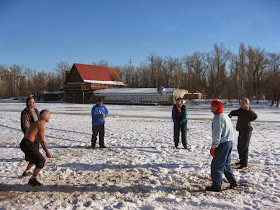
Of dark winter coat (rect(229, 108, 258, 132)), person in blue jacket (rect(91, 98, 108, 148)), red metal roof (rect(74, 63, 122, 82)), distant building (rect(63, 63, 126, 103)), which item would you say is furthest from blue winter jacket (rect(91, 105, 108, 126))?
red metal roof (rect(74, 63, 122, 82))

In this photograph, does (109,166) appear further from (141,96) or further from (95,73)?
(95,73)

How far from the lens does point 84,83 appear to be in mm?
57688

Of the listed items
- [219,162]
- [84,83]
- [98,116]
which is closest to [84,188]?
[219,162]

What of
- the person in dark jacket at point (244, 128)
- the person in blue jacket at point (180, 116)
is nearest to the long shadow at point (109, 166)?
the person in dark jacket at point (244, 128)

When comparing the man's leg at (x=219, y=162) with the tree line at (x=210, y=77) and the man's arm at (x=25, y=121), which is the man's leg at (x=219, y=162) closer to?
the man's arm at (x=25, y=121)

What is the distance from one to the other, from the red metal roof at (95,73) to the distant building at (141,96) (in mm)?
7009

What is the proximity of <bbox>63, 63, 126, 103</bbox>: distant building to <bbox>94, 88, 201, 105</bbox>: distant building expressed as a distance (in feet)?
10.1

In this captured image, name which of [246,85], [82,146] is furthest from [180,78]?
[82,146]

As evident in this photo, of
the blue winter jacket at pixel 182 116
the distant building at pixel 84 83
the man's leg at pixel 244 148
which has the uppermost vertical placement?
the distant building at pixel 84 83

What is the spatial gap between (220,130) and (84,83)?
56.2 metres

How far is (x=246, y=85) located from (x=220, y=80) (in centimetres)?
661

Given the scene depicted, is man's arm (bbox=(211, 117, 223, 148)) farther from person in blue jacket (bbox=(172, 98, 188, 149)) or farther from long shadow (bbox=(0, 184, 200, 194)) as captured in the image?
person in blue jacket (bbox=(172, 98, 188, 149))

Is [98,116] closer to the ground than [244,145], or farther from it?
farther from it

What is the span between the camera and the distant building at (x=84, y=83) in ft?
188
